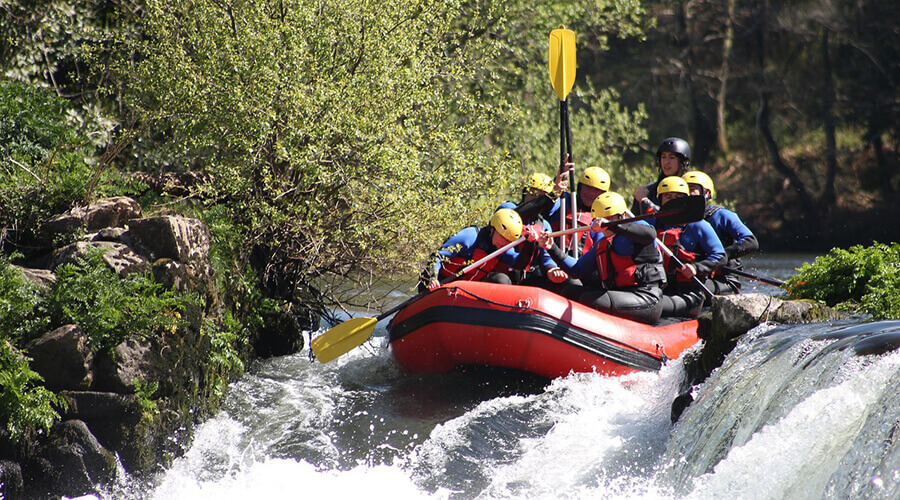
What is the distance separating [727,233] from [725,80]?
16367 mm

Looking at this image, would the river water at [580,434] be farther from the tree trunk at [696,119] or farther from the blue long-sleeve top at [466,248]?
the tree trunk at [696,119]

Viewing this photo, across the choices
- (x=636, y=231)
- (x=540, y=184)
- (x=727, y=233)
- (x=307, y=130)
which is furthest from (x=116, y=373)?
(x=727, y=233)

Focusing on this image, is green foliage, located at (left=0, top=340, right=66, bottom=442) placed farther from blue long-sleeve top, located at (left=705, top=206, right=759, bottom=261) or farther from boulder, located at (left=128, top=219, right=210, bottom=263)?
blue long-sleeve top, located at (left=705, top=206, right=759, bottom=261)

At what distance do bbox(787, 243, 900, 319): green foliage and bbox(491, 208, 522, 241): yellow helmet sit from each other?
2.09m

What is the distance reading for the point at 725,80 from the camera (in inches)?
931

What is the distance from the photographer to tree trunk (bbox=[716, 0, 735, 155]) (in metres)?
23.5

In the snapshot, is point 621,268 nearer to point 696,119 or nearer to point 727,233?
point 727,233

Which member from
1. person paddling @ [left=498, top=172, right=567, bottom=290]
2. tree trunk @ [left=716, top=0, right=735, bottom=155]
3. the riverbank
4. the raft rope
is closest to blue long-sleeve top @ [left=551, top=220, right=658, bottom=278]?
person paddling @ [left=498, top=172, right=567, bottom=290]

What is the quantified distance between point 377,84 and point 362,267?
150 cm

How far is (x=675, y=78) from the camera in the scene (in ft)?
80.4

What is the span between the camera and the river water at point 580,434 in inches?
180

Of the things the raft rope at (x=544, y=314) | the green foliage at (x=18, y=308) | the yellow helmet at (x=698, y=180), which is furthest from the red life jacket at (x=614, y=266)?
the green foliage at (x=18, y=308)

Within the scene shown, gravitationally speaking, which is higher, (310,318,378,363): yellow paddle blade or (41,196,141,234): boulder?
(41,196,141,234): boulder

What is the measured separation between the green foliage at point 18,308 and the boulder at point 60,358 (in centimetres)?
7
